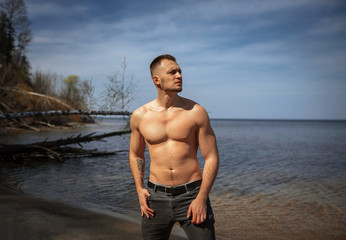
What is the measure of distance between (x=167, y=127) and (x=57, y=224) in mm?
2990

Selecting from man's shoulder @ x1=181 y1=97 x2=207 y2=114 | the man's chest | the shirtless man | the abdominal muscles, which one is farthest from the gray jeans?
Result: man's shoulder @ x1=181 y1=97 x2=207 y2=114

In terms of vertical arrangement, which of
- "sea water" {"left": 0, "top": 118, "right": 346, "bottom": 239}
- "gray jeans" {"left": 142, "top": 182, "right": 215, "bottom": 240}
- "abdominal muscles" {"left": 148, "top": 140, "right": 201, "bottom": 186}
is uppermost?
"abdominal muscles" {"left": 148, "top": 140, "right": 201, "bottom": 186}

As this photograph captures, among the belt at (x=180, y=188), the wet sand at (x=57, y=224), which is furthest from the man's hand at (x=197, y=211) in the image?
the wet sand at (x=57, y=224)

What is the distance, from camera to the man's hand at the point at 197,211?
2.15 metres

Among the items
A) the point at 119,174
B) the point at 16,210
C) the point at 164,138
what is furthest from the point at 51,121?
the point at 164,138

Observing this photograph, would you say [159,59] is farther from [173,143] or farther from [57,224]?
[57,224]

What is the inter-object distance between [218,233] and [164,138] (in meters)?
3.39

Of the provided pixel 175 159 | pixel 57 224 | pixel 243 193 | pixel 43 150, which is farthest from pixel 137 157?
pixel 43 150

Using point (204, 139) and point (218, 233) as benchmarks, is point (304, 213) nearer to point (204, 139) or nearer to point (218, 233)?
point (218, 233)

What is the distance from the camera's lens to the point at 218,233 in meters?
5.05

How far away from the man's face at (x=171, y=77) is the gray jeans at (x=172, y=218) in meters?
0.81

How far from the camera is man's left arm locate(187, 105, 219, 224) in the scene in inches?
84.9

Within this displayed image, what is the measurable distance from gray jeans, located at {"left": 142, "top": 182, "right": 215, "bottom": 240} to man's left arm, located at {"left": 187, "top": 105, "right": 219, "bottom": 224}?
73 millimetres

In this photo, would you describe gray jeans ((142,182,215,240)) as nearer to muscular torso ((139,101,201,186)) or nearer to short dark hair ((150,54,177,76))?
muscular torso ((139,101,201,186))
